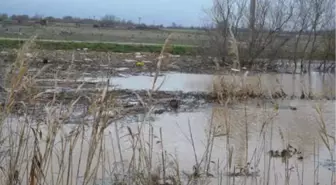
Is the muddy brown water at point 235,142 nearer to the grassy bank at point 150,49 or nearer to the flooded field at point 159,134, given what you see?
the flooded field at point 159,134

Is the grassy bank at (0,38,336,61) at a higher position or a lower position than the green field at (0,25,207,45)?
lower

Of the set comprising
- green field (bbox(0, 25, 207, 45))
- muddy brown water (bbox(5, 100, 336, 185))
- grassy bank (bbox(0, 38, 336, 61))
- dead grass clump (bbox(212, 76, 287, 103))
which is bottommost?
muddy brown water (bbox(5, 100, 336, 185))

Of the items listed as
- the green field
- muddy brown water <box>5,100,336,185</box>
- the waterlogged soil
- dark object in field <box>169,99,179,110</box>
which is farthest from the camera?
the waterlogged soil

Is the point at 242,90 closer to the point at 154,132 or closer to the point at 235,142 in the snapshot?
the point at 154,132

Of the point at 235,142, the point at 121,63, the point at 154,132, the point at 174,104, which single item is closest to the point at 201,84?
the point at 174,104

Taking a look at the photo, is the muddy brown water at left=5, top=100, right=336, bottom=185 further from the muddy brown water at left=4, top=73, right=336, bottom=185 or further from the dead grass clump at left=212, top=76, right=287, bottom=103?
the dead grass clump at left=212, top=76, right=287, bottom=103

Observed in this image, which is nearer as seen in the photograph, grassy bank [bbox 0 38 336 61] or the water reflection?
the water reflection

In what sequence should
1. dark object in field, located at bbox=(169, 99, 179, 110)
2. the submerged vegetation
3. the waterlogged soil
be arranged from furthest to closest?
the waterlogged soil, dark object in field, located at bbox=(169, 99, 179, 110), the submerged vegetation

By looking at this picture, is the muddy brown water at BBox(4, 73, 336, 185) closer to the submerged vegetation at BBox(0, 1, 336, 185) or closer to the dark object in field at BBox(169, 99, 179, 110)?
the submerged vegetation at BBox(0, 1, 336, 185)

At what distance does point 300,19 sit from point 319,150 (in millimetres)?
23060

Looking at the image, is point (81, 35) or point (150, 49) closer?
point (150, 49)

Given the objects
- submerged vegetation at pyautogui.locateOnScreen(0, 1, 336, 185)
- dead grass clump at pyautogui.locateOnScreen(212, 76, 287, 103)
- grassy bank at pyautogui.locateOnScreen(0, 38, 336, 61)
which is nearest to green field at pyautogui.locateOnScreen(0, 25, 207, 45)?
submerged vegetation at pyautogui.locateOnScreen(0, 1, 336, 185)

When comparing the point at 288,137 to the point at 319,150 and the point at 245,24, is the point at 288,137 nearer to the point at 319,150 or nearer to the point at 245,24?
the point at 319,150

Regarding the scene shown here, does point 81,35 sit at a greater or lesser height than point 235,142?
greater
